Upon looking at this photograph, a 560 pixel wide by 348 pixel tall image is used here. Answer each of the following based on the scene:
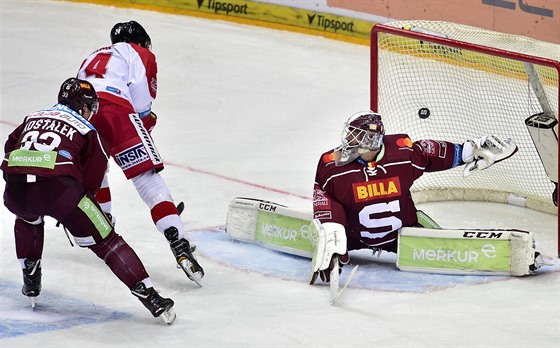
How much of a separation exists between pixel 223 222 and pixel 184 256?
1163 mm

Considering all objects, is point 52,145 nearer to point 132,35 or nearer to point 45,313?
point 45,313

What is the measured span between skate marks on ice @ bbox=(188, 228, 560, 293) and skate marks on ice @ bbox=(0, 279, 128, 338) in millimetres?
836

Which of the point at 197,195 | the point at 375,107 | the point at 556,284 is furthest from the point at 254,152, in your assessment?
the point at 556,284

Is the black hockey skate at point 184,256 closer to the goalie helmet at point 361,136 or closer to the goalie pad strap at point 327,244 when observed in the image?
the goalie pad strap at point 327,244

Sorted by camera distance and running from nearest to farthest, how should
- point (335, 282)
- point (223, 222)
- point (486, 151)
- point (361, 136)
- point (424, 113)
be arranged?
point (335, 282)
point (361, 136)
point (486, 151)
point (223, 222)
point (424, 113)

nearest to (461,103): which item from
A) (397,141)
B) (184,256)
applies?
(397,141)

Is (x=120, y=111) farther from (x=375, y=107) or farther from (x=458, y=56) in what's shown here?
(x=458, y=56)

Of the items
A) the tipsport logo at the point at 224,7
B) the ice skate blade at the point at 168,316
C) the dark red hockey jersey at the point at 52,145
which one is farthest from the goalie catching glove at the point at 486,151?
the tipsport logo at the point at 224,7

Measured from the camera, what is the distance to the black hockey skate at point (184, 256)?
5.64m

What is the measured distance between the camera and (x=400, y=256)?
588 cm

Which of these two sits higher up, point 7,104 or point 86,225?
point 7,104

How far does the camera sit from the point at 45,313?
17.7 ft

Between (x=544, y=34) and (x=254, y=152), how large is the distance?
2274 millimetres

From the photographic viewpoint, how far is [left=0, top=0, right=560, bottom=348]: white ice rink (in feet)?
17.1
